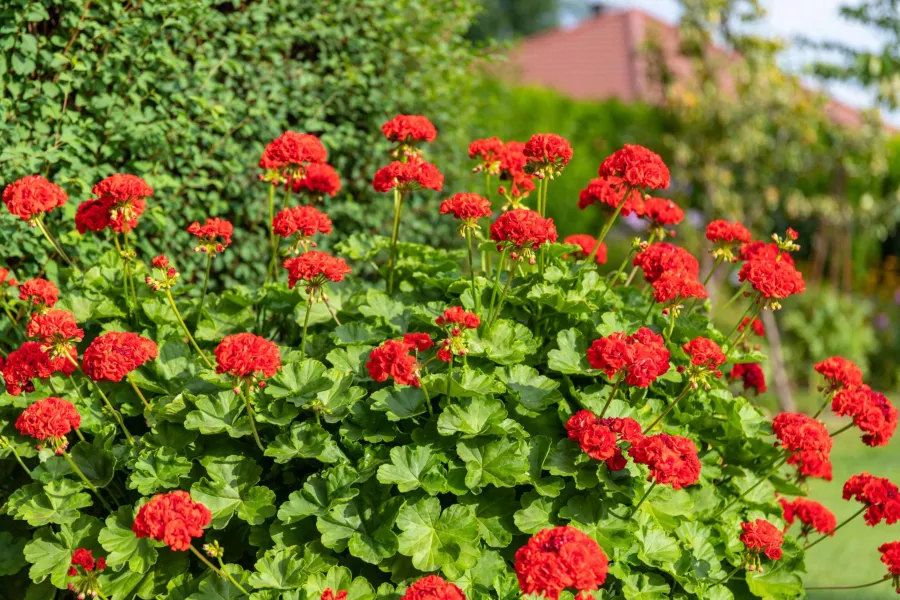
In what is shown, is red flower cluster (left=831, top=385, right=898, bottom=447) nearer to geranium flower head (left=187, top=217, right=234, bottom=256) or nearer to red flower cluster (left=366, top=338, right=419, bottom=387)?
red flower cluster (left=366, top=338, right=419, bottom=387)

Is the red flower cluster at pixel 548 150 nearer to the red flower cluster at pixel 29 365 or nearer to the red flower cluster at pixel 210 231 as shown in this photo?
the red flower cluster at pixel 210 231

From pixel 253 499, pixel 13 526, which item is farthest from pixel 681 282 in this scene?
pixel 13 526

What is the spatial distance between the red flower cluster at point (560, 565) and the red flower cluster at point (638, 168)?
1.18 meters

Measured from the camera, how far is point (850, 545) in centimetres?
511

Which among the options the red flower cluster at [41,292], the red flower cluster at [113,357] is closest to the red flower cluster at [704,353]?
the red flower cluster at [113,357]

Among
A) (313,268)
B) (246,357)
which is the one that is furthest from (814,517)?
(246,357)

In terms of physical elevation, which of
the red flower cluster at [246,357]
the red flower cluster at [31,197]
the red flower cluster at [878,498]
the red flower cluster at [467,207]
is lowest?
the red flower cluster at [878,498]

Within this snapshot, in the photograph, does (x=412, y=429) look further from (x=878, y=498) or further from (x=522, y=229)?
(x=878, y=498)

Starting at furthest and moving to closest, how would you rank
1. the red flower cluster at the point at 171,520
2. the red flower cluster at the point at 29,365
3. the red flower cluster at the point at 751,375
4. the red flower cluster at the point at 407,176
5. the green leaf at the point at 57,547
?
the red flower cluster at the point at 751,375 < the red flower cluster at the point at 407,176 < the red flower cluster at the point at 29,365 < the green leaf at the point at 57,547 < the red flower cluster at the point at 171,520

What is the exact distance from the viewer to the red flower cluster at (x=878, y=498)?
8.75ft

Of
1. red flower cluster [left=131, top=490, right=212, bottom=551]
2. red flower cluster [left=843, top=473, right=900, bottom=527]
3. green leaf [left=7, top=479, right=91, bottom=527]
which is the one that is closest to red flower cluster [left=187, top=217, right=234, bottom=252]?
green leaf [left=7, top=479, right=91, bottom=527]

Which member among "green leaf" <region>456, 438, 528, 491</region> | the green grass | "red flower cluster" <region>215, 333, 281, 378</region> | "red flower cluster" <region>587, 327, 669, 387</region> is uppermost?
"red flower cluster" <region>215, 333, 281, 378</region>

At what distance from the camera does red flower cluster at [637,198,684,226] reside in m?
3.12

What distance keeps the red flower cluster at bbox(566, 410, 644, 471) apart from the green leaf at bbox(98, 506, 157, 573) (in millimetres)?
1199
